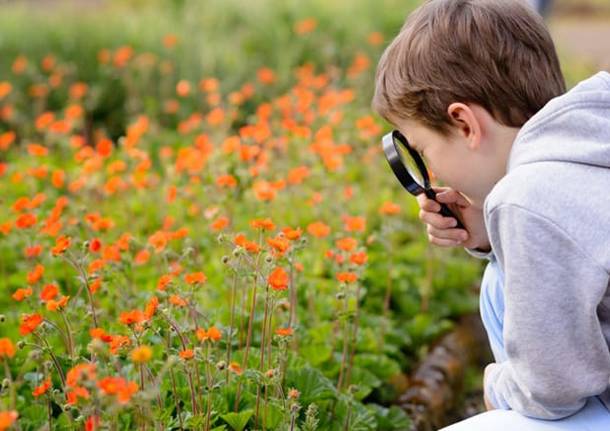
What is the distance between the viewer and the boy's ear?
2.24 meters

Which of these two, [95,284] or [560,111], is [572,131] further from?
[95,284]

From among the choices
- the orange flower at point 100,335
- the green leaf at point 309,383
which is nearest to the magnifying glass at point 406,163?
the green leaf at point 309,383

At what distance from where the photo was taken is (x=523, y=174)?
2.04m

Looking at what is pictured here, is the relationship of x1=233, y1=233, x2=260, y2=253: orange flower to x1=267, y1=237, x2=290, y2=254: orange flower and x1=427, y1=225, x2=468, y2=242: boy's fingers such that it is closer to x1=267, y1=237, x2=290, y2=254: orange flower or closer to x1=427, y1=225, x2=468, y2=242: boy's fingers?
x1=267, y1=237, x2=290, y2=254: orange flower

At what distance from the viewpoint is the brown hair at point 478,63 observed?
7.47 ft

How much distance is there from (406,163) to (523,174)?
1.66ft

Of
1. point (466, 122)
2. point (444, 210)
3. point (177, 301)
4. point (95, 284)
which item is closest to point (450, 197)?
point (444, 210)

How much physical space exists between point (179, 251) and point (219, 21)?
527cm

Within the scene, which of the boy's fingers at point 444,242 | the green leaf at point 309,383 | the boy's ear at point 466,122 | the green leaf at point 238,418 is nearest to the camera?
the boy's ear at point 466,122

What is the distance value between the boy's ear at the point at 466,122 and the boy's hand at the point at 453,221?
13.6 inches

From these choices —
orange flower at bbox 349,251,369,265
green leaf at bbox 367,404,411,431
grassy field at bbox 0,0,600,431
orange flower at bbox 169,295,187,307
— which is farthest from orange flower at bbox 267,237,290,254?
green leaf at bbox 367,404,411,431

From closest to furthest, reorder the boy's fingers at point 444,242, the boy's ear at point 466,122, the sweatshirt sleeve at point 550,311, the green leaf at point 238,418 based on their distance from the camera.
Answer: the sweatshirt sleeve at point 550,311
the boy's ear at point 466,122
the green leaf at point 238,418
the boy's fingers at point 444,242

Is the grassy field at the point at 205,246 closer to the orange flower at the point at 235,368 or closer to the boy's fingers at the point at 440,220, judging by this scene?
the orange flower at the point at 235,368

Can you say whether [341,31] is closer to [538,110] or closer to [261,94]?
[261,94]
